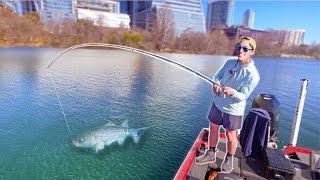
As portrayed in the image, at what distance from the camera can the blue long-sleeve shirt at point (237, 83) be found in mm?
3712

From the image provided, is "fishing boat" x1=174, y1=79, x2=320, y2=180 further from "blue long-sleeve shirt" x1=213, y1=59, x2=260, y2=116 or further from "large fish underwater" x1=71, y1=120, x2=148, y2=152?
"large fish underwater" x1=71, y1=120, x2=148, y2=152

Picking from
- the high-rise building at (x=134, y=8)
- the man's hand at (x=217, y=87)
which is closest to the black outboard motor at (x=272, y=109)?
the man's hand at (x=217, y=87)

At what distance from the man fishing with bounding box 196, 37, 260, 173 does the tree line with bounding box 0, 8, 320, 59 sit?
2036 inches

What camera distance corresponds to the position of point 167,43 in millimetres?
61594

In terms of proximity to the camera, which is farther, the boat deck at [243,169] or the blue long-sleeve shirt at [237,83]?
the boat deck at [243,169]

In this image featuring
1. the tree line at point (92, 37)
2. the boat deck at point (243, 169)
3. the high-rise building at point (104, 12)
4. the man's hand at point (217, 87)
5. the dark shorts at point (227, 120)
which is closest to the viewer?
the man's hand at point (217, 87)

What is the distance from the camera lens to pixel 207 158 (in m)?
4.57

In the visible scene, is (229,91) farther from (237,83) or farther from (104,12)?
(104,12)

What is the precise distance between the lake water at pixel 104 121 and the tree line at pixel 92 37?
36.7 m

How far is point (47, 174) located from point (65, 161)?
63cm

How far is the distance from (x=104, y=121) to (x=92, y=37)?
50.4m

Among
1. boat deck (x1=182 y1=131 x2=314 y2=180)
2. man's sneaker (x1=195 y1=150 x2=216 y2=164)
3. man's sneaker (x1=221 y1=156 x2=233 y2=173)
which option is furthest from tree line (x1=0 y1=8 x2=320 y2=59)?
man's sneaker (x1=221 y1=156 x2=233 y2=173)

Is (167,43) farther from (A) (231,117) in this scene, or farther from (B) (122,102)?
(A) (231,117)

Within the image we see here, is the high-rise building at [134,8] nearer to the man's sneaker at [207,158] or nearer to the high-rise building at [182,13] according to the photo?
the high-rise building at [182,13]
